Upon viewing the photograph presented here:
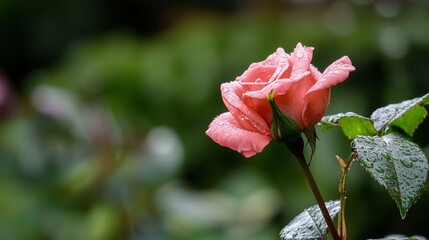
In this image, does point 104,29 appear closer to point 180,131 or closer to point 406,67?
point 180,131

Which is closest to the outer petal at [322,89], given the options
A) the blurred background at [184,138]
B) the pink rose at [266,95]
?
the pink rose at [266,95]

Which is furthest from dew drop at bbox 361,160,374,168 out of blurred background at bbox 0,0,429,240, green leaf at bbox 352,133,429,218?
blurred background at bbox 0,0,429,240

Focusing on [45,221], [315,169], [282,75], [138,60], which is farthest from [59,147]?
[282,75]

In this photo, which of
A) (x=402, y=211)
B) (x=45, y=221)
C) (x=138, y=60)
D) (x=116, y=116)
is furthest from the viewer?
(x=138, y=60)

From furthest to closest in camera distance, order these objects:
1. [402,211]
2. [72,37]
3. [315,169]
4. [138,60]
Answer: [72,37] → [138,60] → [315,169] → [402,211]

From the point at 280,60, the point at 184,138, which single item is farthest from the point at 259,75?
the point at 184,138

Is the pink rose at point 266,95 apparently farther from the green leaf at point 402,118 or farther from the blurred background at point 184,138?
the blurred background at point 184,138
